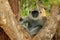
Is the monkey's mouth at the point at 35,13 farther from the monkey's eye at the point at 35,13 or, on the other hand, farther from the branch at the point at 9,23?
the branch at the point at 9,23

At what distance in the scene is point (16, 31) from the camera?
1.30 metres

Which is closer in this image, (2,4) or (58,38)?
(2,4)

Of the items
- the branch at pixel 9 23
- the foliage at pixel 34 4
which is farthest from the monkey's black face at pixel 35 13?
the branch at pixel 9 23

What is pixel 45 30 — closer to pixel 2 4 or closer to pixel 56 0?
pixel 56 0

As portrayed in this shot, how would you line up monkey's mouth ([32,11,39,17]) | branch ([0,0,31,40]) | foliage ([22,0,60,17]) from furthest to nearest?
monkey's mouth ([32,11,39,17]) < foliage ([22,0,60,17]) < branch ([0,0,31,40])

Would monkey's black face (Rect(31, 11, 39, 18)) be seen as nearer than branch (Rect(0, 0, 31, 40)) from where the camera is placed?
No

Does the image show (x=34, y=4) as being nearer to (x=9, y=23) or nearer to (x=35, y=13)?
(x=35, y=13)

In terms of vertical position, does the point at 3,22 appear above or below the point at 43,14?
above

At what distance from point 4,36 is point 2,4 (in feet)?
1.56

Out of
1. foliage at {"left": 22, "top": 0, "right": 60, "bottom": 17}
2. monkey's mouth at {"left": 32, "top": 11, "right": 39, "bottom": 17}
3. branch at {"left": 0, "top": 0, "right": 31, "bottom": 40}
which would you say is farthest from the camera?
monkey's mouth at {"left": 32, "top": 11, "right": 39, "bottom": 17}

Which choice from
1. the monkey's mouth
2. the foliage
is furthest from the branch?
the monkey's mouth

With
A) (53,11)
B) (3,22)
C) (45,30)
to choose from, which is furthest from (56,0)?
(3,22)

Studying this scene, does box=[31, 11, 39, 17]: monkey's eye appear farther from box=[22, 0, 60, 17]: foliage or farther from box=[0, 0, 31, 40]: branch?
box=[0, 0, 31, 40]: branch

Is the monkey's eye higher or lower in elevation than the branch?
lower
